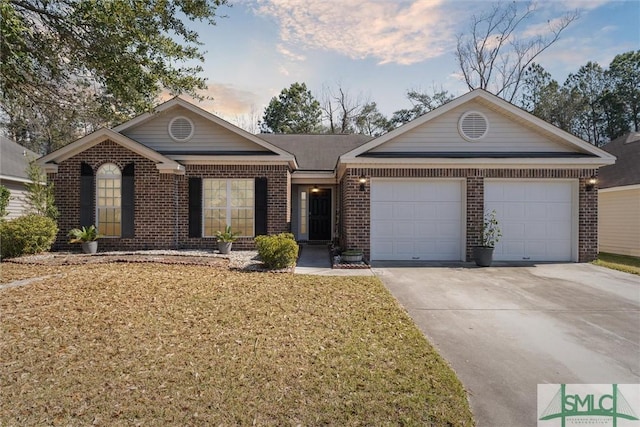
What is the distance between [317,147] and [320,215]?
12.0ft

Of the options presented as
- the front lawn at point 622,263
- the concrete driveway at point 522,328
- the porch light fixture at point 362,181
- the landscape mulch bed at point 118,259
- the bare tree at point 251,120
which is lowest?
the concrete driveway at point 522,328

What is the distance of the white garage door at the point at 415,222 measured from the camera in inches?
404

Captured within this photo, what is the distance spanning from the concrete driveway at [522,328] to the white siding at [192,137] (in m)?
6.73

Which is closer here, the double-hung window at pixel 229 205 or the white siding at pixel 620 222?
the double-hung window at pixel 229 205

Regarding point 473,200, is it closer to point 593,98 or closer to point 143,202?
point 143,202

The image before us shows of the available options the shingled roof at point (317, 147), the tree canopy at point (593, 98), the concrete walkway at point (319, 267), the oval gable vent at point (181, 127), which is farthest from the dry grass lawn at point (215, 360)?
the tree canopy at point (593, 98)

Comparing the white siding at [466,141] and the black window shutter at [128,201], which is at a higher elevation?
the white siding at [466,141]

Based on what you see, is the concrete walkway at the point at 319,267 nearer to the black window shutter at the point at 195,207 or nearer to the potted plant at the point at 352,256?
the potted plant at the point at 352,256

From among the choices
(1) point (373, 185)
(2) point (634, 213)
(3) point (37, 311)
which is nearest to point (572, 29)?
(2) point (634, 213)

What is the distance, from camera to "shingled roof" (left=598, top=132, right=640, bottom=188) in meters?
12.5

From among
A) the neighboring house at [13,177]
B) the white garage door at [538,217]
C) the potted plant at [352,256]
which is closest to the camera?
the potted plant at [352,256]

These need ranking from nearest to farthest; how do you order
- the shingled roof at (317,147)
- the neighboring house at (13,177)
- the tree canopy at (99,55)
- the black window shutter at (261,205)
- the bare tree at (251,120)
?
the tree canopy at (99,55) → the black window shutter at (261,205) → the shingled roof at (317,147) → the neighboring house at (13,177) → the bare tree at (251,120)

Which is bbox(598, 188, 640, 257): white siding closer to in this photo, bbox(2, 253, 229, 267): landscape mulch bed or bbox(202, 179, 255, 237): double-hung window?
bbox(202, 179, 255, 237): double-hung window

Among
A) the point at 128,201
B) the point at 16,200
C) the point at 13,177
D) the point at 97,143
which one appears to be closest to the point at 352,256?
the point at 128,201
